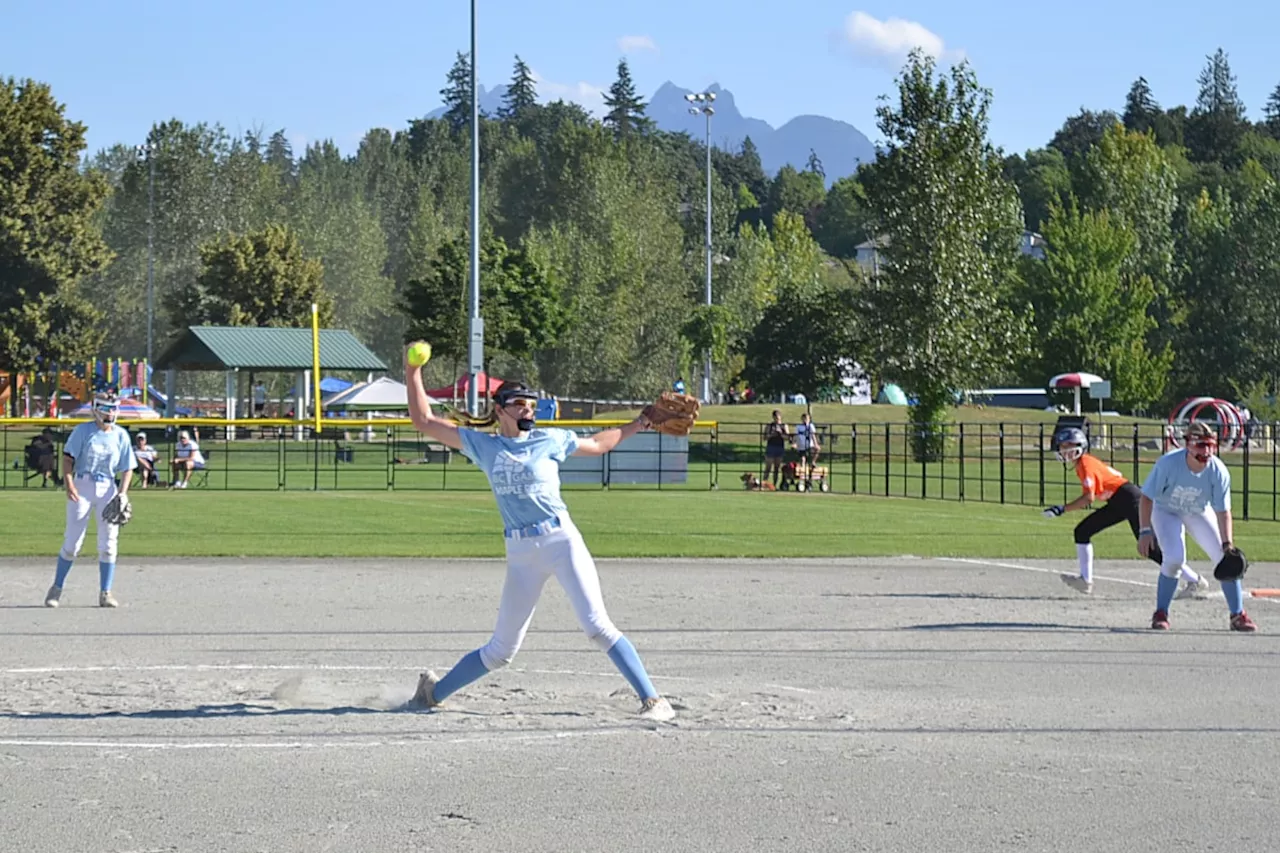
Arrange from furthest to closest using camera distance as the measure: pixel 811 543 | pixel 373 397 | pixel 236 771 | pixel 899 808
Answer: pixel 373 397, pixel 811 543, pixel 236 771, pixel 899 808

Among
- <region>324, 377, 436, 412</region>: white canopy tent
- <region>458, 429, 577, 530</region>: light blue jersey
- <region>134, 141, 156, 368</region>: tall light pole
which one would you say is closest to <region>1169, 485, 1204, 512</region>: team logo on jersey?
→ <region>458, 429, 577, 530</region>: light blue jersey

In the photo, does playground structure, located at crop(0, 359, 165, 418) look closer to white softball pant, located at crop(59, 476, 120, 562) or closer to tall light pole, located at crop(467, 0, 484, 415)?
tall light pole, located at crop(467, 0, 484, 415)

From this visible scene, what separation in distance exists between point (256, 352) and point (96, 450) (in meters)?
43.9

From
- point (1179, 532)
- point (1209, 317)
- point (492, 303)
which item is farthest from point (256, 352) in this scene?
point (1209, 317)

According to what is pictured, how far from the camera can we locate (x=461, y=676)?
921 cm

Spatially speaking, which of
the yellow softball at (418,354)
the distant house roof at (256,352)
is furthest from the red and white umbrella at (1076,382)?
the yellow softball at (418,354)

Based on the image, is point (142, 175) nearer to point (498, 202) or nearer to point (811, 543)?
point (498, 202)

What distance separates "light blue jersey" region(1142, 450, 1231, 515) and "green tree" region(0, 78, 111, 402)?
60.4 meters

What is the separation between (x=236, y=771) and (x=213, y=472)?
3528cm

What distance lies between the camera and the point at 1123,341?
2992 inches

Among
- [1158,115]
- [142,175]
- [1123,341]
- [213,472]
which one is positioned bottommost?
[213,472]

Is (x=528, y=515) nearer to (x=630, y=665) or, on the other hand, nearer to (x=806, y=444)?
(x=630, y=665)

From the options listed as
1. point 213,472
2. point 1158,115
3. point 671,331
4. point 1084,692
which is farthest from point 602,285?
point 1158,115

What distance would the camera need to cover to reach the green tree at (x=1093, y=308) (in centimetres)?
7469
